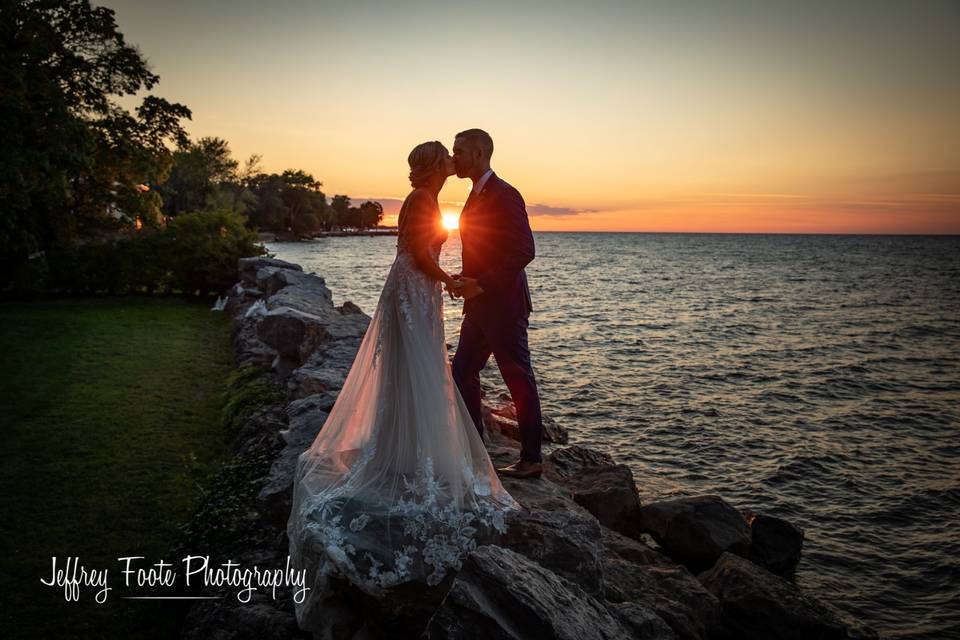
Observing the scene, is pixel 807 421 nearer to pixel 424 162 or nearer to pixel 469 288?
pixel 469 288

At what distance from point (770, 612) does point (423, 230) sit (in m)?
5.31

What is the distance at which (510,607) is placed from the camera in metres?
3.30

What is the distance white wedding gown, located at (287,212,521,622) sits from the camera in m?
3.89

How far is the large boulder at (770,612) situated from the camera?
18.9ft

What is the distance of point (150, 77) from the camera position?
22.4 m

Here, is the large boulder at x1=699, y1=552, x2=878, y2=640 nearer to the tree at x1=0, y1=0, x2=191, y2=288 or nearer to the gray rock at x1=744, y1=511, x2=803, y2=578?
the gray rock at x1=744, y1=511, x2=803, y2=578

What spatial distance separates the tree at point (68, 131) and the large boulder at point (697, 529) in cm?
1997

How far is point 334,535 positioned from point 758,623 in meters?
4.65

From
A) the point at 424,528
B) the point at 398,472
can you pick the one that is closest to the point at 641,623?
the point at 424,528

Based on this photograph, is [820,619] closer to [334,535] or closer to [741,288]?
[334,535]

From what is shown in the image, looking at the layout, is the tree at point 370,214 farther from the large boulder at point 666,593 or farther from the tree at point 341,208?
the large boulder at point 666,593

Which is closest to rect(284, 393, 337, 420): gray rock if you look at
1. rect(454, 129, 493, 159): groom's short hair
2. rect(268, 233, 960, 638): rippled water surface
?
rect(454, 129, 493, 159): groom's short hair

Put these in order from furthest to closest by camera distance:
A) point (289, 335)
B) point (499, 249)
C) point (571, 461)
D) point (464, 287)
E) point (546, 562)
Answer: point (289, 335) → point (571, 461) → point (499, 249) → point (464, 287) → point (546, 562)

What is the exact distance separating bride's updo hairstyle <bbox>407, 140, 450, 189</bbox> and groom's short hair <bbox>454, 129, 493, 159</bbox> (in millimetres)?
540
